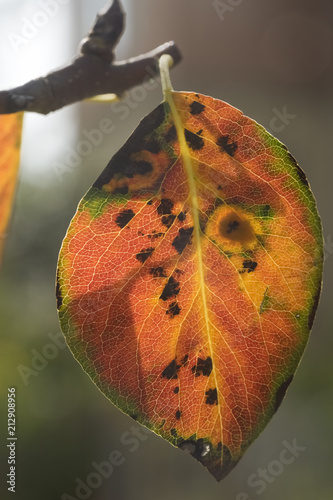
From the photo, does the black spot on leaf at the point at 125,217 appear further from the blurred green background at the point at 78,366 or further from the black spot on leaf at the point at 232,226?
the blurred green background at the point at 78,366

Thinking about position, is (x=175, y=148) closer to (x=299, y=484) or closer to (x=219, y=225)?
(x=219, y=225)

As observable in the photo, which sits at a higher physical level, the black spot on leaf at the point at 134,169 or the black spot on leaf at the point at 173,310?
the black spot on leaf at the point at 134,169

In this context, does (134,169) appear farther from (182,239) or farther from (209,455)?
(209,455)

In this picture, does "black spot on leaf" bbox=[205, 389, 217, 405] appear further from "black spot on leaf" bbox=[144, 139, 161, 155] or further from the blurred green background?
the blurred green background

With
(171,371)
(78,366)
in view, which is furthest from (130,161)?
(78,366)

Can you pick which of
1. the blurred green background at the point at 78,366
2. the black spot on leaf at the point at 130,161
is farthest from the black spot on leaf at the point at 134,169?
the blurred green background at the point at 78,366

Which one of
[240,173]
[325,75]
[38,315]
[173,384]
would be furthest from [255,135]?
[325,75]

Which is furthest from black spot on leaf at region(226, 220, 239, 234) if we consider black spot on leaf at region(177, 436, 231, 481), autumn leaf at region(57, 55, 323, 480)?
black spot on leaf at region(177, 436, 231, 481)

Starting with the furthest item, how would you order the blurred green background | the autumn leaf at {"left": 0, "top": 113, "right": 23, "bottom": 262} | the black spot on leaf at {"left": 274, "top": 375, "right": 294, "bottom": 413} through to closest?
the blurred green background < the autumn leaf at {"left": 0, "top": 113, "right": 23, "bottom": 262} < the black spot on leaf at {"left": 274, "top": 375, "right": 294, "bottom": 413}
